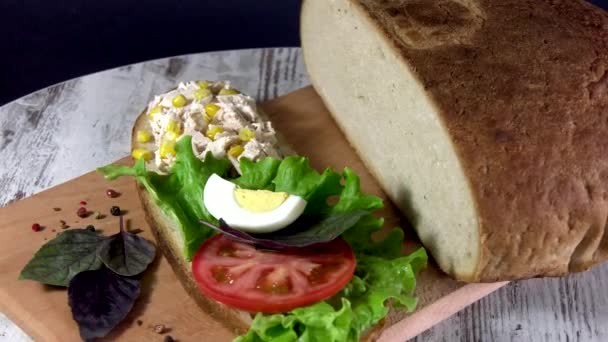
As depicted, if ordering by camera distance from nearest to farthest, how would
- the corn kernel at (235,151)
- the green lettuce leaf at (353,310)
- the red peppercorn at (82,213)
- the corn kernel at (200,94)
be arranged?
the green lettuce leaf at (353,310) < the corn kernel at (235,151) < the red peppercorn at (82,213) < the corn kernel at (200,94)

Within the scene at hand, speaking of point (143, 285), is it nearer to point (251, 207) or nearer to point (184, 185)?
point (184, 185)

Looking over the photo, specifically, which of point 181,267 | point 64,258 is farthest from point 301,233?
point 64,258

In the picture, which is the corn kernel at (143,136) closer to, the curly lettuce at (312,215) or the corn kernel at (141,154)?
the corn kernel at (141,154)

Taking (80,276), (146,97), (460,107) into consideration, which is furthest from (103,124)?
(460,107)

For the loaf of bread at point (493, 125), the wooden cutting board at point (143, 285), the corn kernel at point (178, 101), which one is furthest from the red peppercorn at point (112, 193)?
the loaf of bread at point (493, 125)

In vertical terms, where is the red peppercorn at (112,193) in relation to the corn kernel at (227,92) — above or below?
below

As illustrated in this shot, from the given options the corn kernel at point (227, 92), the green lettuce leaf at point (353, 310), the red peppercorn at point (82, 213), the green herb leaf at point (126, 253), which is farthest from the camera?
the corn kernel at point (227, 92)

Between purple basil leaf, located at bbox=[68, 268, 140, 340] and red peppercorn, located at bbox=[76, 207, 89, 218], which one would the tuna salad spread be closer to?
red peppercorn, located at bbox=[76, 207, 89, 218]
